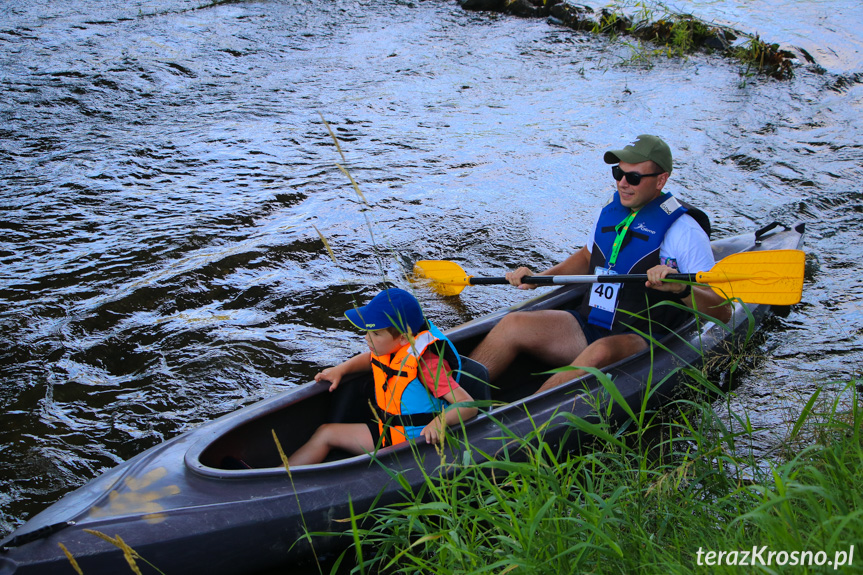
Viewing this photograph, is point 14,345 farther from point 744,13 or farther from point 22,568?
point 744,13

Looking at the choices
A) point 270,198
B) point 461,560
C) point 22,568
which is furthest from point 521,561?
point 270,198

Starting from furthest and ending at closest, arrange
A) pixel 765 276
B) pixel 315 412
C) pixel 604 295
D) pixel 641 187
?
pixel 604 295, pixel 641 187, pixel 765 276, pixel 315 412

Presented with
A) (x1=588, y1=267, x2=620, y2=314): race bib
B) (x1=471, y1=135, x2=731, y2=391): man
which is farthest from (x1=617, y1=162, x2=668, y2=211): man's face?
(x1=588, y1=267, x2=620, y2=314): race bib

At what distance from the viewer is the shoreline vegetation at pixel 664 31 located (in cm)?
906

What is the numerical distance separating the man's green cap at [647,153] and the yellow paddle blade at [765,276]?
0.54 m

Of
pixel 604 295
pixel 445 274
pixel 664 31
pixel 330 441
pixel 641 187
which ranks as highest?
pixel 664 31

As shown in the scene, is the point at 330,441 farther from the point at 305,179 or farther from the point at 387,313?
the point at 305,179

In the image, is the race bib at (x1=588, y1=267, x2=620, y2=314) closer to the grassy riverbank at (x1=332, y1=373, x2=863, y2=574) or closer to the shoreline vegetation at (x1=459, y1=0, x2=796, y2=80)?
the grassy riverbank at (x1=332, y1=373, x2=863, y2=574)

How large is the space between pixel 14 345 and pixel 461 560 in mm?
3242

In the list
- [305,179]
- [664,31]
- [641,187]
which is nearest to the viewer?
[641,187]

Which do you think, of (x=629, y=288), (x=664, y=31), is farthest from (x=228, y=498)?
(x=664, y=31)

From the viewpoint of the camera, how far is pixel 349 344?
421 centimetres

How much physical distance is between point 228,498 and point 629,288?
203 centimetres

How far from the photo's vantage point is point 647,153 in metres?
3.31
